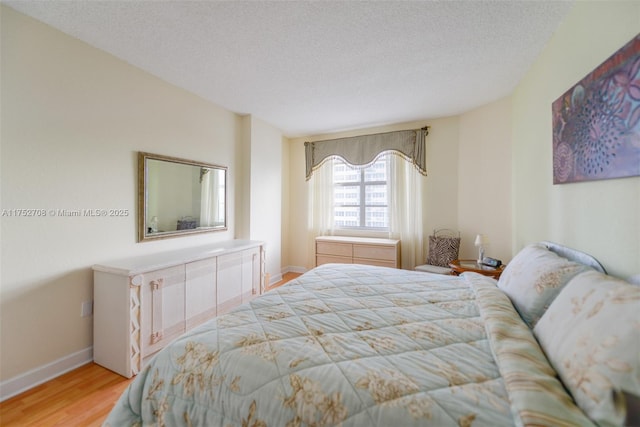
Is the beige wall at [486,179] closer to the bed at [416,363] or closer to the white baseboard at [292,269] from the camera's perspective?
the bed at [416,363]

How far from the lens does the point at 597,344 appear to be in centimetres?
74

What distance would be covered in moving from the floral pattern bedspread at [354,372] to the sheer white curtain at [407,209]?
94.8 inches

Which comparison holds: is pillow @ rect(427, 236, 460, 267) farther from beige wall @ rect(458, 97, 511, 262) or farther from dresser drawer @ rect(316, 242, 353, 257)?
dresser drawer @ rect(316, 242, 353, 257)

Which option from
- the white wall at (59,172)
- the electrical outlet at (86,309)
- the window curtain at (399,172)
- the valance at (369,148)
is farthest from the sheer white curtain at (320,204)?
the electrical outlet at (86,309)

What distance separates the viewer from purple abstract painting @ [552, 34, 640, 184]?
110 cm

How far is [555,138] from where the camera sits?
70.2 inches

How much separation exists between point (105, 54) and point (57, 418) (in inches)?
107

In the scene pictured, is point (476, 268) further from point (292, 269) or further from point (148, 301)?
point (148, 301)

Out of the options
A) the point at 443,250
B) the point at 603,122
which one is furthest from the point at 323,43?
the point at 443,250

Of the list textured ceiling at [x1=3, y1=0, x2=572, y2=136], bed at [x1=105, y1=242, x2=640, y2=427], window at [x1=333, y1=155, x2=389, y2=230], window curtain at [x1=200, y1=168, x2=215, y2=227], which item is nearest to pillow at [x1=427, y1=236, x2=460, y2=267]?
window at [x1=333, y1=155, x2=389, y2=230]

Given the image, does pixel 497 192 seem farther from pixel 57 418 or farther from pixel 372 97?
pixel 57 418

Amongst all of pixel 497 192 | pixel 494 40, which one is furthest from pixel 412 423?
pixel 497 192

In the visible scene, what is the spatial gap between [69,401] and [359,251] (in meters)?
3.27

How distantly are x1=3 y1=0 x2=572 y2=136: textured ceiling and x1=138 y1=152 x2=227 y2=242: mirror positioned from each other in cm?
91
